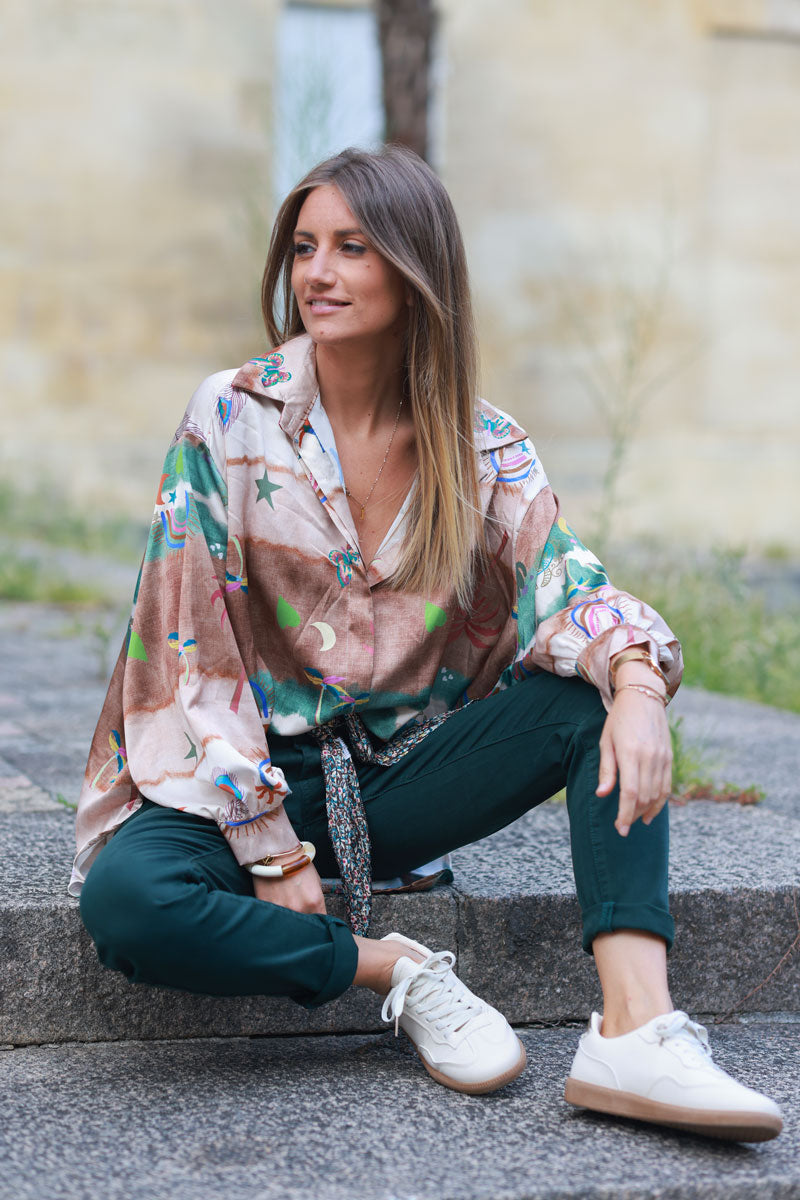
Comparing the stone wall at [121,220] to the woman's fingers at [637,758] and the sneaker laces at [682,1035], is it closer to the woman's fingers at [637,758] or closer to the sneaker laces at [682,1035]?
the woman's fingers at [637,758]

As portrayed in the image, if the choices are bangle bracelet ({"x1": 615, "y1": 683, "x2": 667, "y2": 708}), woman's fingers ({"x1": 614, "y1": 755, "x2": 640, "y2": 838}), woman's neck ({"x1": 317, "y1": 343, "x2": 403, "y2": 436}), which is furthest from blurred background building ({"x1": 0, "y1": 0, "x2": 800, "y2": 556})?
woman's fingers ({"x1": 614, "y1": 755, "x2": 640, "y2": 838})

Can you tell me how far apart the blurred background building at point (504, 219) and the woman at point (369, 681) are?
27.2ft

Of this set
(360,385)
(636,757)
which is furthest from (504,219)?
(636,757)

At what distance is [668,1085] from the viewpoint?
1.90m

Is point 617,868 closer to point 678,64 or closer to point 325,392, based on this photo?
point 325,392

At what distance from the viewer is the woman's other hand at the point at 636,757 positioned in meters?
2.00

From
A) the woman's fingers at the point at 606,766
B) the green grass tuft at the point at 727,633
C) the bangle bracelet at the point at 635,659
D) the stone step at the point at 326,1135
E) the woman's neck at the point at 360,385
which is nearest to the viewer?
the stone step at the point at 326,1135

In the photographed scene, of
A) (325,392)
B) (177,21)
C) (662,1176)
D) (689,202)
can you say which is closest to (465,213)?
(689,202)

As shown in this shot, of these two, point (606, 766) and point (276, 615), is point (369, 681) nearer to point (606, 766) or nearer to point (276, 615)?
point (276, 615)

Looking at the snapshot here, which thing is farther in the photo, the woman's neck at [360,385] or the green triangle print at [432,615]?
the woman's neck at [360,385]

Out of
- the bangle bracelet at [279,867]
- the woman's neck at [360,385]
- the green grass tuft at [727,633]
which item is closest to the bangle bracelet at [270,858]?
the bangle bracelet at [279,867]

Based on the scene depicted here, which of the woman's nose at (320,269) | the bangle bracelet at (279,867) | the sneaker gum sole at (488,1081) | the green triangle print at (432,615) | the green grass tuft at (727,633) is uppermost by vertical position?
the woman's nose at (320,269)

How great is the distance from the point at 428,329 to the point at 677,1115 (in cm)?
128

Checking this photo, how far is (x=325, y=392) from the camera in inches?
96.3
